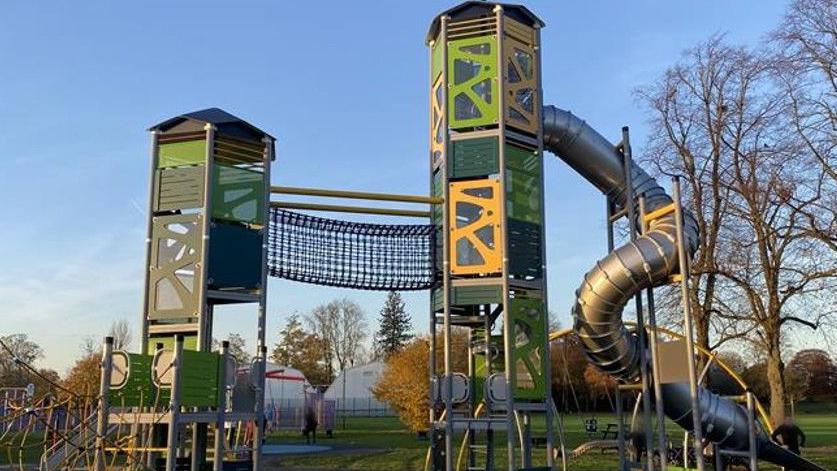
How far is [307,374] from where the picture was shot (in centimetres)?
7506

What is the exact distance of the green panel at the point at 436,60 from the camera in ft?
44.8

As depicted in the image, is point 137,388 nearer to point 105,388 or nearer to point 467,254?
point 105,388

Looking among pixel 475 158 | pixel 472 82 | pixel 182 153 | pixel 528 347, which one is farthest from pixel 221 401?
pixel 472 82

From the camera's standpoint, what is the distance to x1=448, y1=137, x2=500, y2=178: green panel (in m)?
12.6

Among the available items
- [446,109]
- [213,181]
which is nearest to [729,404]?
[446,109]

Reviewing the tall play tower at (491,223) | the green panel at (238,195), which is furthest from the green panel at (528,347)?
the green panel at (238,195)

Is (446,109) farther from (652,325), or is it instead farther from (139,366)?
(139,366)

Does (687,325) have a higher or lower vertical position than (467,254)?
lower

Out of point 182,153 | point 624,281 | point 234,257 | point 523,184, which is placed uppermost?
point 182,153

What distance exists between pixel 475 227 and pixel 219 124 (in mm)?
4165

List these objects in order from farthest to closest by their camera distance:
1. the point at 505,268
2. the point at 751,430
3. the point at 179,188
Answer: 1. the point at 751,430
2. the point at 505,268
3. the point at 179,188

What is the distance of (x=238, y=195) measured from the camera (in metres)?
12.0

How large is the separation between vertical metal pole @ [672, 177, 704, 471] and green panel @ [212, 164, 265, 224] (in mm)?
6081

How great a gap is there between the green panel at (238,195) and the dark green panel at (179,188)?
0.81 feet
